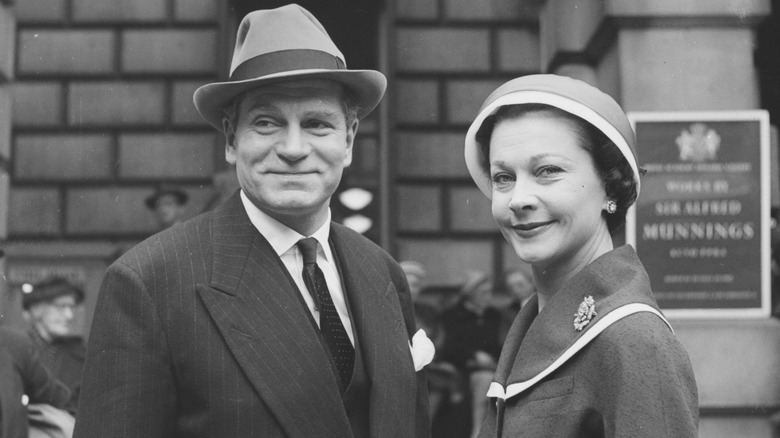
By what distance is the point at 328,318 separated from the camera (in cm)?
284

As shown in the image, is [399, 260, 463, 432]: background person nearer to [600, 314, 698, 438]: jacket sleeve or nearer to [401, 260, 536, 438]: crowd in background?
[401, 260, 536, 438]: crowd in background

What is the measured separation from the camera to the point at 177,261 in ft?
9.00

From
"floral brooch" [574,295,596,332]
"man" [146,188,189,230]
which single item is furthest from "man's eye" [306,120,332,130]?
"man" [146,188,189,230]

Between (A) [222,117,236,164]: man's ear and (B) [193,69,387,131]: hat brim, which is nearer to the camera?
(B) [193,69,387,131]: hat brim

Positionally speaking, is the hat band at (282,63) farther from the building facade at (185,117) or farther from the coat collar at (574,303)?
the building facade at (185,117)

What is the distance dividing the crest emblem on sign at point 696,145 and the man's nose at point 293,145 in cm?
372

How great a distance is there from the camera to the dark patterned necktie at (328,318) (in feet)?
9.21

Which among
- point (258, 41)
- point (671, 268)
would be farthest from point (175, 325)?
point (671, 268)

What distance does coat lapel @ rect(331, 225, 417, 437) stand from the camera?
2.81 metres

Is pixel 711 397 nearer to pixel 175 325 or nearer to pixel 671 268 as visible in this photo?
pixel 671 268

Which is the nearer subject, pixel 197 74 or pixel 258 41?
pixel 258 41

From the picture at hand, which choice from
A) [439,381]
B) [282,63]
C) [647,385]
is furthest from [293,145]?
[439,381]

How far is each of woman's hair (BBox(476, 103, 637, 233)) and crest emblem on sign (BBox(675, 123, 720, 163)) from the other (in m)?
3.83

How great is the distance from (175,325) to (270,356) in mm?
244
